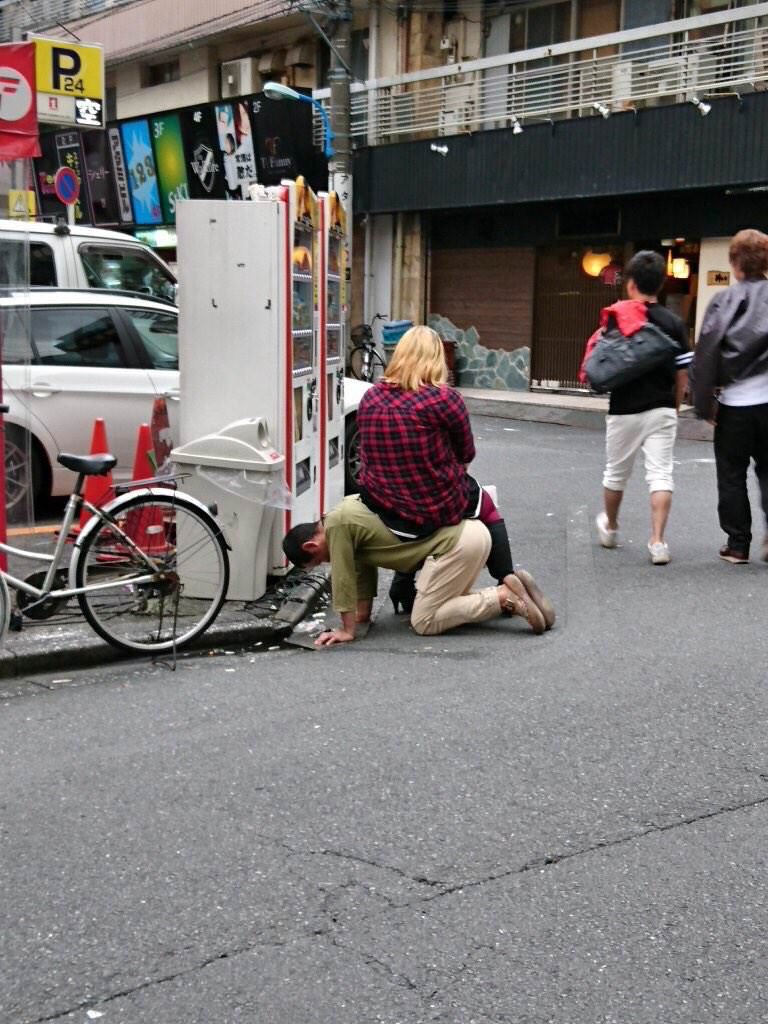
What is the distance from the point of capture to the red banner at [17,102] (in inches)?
243

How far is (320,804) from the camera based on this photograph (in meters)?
4.16

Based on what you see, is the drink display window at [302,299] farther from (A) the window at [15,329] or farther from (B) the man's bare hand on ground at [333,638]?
(B) the man's bare hand on ground at [333,638]

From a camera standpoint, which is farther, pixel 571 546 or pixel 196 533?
pixel 571 546

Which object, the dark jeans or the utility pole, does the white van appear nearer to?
the dark jeans

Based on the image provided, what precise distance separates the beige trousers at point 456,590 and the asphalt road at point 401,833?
0.12m

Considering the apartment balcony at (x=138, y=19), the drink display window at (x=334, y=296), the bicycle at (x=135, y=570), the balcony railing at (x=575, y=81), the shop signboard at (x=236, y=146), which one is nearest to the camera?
the bicycle at (x=135, y=570)

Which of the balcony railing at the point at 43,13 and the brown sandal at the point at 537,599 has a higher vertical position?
the balcony railing at the point at 43,13

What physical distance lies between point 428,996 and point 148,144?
2754 centimetres

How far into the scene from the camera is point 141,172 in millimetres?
28844

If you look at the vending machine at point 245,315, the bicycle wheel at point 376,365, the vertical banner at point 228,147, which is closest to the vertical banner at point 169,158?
the vertical banner at point 228,147

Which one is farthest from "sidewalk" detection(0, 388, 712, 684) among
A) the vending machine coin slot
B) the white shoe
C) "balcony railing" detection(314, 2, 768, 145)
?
"balcony railing" detection(314, 2, 768, 145)

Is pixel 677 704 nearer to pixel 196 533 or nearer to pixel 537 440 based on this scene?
pixel 196 533

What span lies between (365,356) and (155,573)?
19.4 m

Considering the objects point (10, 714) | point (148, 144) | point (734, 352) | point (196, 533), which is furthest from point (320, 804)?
point (148, 144)
